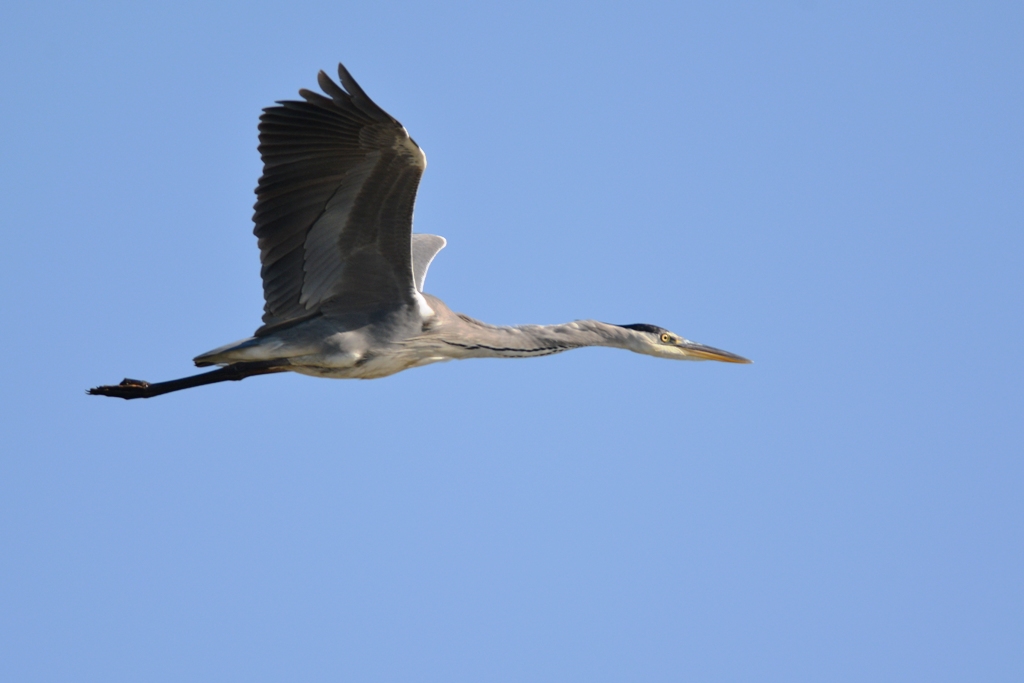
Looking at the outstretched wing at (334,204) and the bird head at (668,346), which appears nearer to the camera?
the outstretched wing at (334,204)

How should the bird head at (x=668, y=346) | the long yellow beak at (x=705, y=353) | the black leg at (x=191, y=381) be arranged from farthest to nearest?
the long yellow beak at (x=705, y=353) → the bird head at (x=668, y=346) → the black leg at (x=191, y=381)

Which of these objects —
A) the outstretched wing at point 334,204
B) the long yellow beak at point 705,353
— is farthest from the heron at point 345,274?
the long yellow beak at point 705,353

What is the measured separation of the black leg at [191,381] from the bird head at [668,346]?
2626mm

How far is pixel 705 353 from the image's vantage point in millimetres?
9680

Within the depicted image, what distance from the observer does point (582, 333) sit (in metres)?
9.11

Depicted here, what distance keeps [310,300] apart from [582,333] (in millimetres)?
2028

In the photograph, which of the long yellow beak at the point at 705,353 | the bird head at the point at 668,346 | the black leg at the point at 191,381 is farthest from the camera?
the long yellow beak at the point at 705,353

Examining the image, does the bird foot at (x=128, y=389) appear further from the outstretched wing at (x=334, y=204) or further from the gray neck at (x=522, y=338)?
the gray neck at (x=522, y=338)

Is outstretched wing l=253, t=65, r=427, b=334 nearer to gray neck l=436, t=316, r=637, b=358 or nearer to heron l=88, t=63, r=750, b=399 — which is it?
heron l=88, t=63, r=750, b=399

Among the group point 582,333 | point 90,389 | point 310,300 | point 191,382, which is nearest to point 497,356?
point 582,333

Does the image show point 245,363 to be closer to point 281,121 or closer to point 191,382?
point 191,382

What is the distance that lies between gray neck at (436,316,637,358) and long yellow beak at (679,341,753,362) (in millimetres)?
570

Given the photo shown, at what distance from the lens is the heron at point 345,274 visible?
758 centimetres

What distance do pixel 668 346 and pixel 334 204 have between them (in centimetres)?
296
